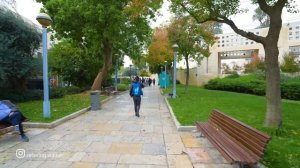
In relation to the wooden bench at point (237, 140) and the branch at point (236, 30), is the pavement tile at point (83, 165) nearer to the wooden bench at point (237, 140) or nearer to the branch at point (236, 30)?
the wooden bench at point (237, 140)

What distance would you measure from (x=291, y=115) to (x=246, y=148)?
24.5ft

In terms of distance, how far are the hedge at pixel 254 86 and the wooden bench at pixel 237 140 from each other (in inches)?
574

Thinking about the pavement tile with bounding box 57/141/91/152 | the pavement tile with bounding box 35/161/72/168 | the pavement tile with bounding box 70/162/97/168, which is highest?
the pavement tile with bounding box 57/141/91/152

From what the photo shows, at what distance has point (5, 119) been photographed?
290 inches

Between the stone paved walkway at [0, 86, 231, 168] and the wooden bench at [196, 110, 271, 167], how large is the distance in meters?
0.36

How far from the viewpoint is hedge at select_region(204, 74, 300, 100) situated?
1992 centimetres

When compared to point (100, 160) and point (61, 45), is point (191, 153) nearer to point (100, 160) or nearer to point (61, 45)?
point (100, 160)

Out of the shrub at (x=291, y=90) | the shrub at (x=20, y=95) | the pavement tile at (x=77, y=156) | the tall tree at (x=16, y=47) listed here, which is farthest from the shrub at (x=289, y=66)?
the pavement tile at (x=77, y=156)

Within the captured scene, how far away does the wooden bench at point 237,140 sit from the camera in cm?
462

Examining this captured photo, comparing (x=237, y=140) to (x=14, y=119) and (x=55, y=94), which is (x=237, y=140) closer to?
(x=14, y=119)

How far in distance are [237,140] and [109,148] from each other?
279 cm

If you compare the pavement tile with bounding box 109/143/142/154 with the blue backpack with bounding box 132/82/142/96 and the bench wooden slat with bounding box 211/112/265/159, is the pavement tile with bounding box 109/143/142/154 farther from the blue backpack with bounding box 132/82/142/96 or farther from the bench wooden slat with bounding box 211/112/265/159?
the blue backpack with bounding box 132/82/142/96

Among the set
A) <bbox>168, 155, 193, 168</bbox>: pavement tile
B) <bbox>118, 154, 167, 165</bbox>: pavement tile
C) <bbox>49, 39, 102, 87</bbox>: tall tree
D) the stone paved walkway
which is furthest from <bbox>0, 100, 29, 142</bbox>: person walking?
<bbox>49, 39, 102, 87</bbox>: tall tree

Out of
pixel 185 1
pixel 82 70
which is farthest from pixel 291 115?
pixel 82 70
